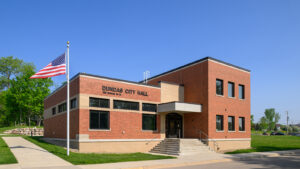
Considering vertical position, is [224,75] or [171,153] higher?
[224,75]

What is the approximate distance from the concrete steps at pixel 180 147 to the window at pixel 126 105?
13.7ft

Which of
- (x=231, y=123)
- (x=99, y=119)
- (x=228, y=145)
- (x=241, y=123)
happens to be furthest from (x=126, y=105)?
(x=241, y=123)

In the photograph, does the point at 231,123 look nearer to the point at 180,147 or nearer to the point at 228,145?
the point at 228,145

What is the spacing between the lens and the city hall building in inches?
819

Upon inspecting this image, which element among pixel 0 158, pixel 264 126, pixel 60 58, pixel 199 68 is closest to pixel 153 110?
pixel 199 68

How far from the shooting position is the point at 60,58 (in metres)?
17.7

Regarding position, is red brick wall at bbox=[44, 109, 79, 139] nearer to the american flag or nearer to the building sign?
the building sign

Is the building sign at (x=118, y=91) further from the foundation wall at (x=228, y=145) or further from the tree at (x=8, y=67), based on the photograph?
the tree at (x=8, y=67)

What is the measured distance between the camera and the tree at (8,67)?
6478 centimetres

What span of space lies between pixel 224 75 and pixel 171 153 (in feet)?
34.3

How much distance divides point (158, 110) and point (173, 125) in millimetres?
2646

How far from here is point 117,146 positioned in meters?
21.5

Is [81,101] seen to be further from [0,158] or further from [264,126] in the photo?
[264,126]

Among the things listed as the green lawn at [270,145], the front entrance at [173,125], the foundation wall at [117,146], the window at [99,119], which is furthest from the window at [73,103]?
the green lawn at [270,145]
